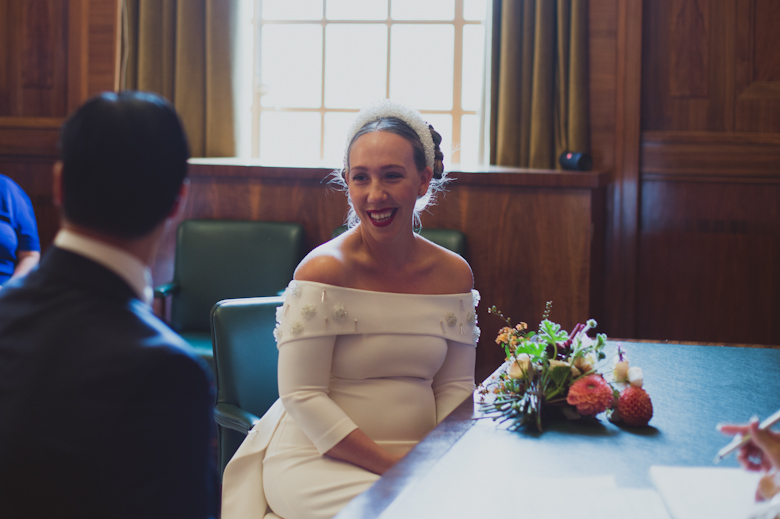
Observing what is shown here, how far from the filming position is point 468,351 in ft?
6.31

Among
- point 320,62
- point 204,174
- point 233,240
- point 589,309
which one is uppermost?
point 320,62

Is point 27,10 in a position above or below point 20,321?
above

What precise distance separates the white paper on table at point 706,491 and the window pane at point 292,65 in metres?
3.55

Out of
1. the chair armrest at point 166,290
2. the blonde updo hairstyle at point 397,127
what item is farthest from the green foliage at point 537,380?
the chair armrest at point 166,290

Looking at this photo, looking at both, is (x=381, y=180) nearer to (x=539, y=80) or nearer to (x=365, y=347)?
(x=365, y=347)

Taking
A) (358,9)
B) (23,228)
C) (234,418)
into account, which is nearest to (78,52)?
(23,228)

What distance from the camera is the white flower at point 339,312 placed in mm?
1742

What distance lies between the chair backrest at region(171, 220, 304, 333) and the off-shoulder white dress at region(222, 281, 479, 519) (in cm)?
176

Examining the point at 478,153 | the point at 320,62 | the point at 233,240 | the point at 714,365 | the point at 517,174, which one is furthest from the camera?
the point at 320,62

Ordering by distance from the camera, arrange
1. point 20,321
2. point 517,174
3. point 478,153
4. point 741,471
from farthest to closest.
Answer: point 478,153, point 517,174, point 741,471, point 20,321

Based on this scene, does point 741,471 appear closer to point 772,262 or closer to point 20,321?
point 20,321

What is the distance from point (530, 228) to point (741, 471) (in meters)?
2.28

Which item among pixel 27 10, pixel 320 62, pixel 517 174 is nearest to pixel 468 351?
pixel 517 174

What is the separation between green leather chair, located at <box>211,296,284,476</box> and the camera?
6.36 ft
